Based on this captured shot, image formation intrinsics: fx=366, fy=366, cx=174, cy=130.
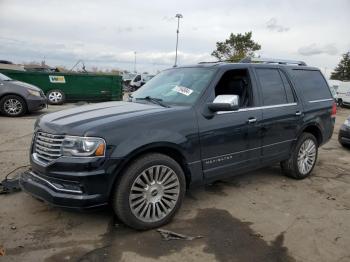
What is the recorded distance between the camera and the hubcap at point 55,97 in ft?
54.4

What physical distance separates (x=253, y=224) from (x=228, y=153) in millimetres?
892

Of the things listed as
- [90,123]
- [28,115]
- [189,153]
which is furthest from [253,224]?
[28,115]

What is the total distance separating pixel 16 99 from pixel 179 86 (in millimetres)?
8635

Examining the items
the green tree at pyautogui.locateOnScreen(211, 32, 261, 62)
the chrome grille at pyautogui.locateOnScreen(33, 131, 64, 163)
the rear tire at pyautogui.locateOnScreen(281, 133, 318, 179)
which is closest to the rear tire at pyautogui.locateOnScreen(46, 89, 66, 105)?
the rear tire at pyautogui.locateOnScreen(281, 133, 318, 179)

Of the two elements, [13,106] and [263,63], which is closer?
[263,63]

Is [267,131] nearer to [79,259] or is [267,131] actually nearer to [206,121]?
[206,121]

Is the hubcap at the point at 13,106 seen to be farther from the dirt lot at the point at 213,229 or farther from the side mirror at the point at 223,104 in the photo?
the side mirror at the point at 223,104

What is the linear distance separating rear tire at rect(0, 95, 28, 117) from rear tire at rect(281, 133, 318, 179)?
888 cm

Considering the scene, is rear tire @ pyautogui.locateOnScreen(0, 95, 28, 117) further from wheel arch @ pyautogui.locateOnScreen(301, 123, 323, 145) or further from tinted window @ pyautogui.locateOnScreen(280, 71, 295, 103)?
wheel arch @ pyautogui.locateOnScreen(301, 123, 323, 145)

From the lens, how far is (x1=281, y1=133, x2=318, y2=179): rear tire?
569cm

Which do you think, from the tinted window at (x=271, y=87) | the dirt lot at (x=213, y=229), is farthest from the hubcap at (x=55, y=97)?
the tinted window at (x=271, y=87)

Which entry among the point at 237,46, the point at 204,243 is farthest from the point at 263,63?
the point at 237,46

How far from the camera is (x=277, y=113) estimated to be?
5.14 meters

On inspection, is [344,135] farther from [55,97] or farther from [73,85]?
[55,97]
